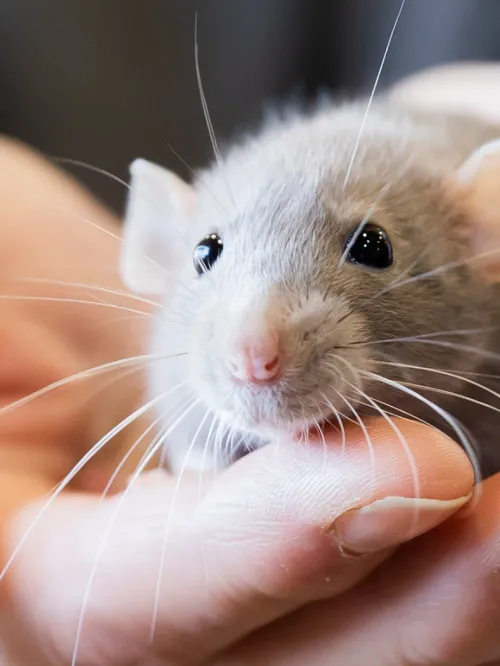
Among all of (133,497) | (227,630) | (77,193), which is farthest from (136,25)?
(227,630)

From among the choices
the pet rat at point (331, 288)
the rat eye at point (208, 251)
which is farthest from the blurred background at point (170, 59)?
the rat eye at point (208, 251)

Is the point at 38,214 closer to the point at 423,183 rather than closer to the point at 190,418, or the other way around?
the point at 190,418

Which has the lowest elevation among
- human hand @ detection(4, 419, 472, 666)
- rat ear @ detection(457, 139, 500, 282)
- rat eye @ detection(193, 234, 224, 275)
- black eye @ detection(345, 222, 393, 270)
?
human hand @ detection(4, 419, 472, 666)

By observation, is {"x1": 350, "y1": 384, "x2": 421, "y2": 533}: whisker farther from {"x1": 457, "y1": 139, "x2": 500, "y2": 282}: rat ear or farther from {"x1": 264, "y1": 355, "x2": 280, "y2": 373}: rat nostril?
{"x1": 457, "y1": 139, "x2": 500, "y2": 282}: rat ear

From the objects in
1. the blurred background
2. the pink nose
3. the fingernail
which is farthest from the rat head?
the blurred background

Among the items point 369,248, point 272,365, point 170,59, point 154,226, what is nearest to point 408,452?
point 272,365

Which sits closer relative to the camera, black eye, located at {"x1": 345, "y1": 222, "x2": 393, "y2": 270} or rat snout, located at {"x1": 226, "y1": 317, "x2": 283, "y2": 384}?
rat snout, located at {"x1": 226, "y1": 317, "x2": 283, "y2": 384}

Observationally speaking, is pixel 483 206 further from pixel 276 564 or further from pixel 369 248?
pixel 276 564
